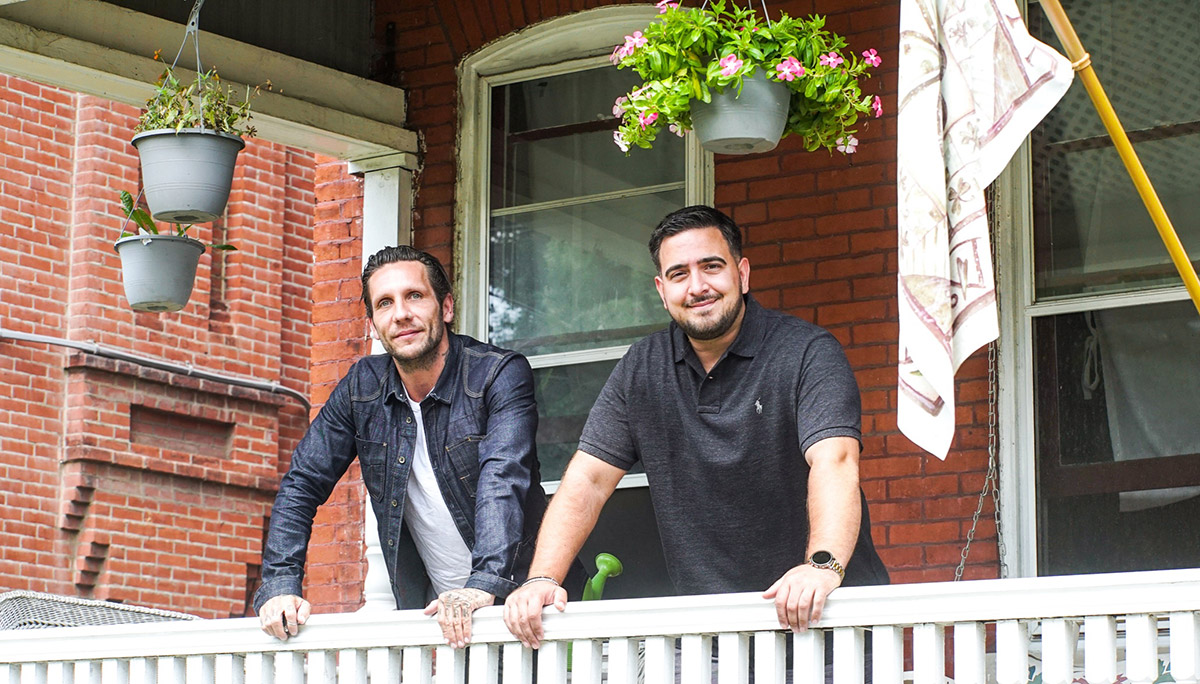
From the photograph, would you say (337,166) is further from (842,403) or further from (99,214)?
(99,214)

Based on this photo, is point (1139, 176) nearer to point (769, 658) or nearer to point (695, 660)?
point (769, 658)

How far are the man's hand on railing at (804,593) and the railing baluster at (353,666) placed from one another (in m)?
1.12

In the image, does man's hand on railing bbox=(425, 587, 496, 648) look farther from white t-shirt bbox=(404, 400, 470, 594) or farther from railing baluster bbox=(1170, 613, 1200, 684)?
railing baluster bbox=(1170, 613, 1200, 684)

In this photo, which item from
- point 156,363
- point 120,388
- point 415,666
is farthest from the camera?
point 156,363

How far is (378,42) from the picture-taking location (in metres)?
6.84

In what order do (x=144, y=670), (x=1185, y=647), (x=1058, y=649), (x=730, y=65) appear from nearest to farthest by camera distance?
(x=1185, y=647)
(x=1058, y=649)
(x=144, y=670)
(x=730, y=65)

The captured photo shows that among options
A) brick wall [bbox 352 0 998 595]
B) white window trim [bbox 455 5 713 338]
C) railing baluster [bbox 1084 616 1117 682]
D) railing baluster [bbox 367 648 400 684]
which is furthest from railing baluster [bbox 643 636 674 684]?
white window trim [bbox 455 5 713 338]

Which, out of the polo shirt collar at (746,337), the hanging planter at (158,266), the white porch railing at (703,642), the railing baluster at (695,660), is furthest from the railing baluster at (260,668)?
the hanging planter at (158,266)

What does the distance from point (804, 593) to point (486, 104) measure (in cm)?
354

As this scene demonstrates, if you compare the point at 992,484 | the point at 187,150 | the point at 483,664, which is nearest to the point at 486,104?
the point at 187,150

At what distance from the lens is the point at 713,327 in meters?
4.26

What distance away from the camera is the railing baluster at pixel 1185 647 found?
337 cm

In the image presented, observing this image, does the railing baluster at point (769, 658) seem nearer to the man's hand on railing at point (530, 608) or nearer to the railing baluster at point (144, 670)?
the man's hand on railing at point (530, 608)

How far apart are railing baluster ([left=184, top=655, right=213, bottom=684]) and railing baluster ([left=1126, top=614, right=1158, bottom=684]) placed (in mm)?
2265
